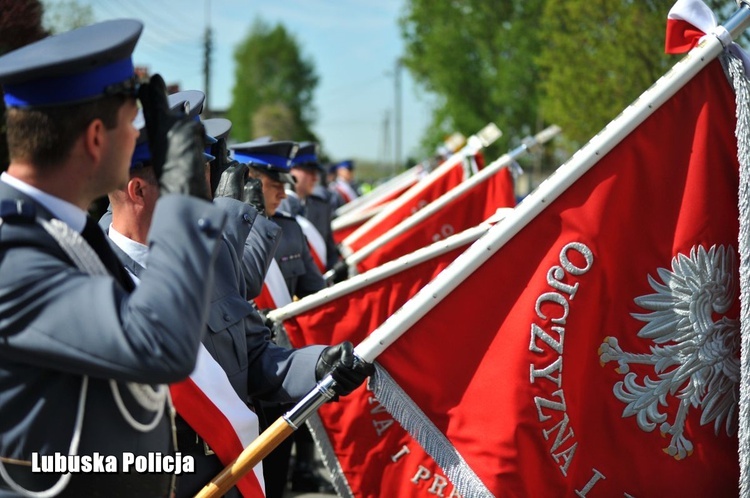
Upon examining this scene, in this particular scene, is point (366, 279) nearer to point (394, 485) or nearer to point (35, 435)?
point (394, 485)

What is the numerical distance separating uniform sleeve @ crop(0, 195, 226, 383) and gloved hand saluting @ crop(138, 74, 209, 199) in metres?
0.11

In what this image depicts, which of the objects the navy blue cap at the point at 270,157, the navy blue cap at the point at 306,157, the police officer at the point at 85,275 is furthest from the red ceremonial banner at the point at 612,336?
the navy blue cap at the point at 306,157

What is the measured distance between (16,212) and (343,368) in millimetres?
1167

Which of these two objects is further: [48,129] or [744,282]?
[744,282]

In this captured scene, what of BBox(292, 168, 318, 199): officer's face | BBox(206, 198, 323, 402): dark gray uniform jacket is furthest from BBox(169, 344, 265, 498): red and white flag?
BBox(292, 168, 318, 199): officer's face

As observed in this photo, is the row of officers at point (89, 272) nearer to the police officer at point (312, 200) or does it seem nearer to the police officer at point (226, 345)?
the police officer at point (226, 345)

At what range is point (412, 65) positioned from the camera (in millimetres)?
42719

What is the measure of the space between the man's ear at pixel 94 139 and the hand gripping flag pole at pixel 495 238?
99 cm

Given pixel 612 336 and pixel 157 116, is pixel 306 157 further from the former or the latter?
pixel 157 116

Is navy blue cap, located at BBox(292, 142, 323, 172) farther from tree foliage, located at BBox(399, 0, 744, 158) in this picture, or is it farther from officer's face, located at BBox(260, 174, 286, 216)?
tree foliage, located at BBox(399, 0, 744, 158)

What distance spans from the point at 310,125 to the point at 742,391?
81.2 meters

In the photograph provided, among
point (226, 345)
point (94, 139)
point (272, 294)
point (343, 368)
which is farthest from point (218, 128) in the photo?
point (94, 139)

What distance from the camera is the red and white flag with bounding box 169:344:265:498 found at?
2.66 m

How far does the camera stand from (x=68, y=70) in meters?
1.88
